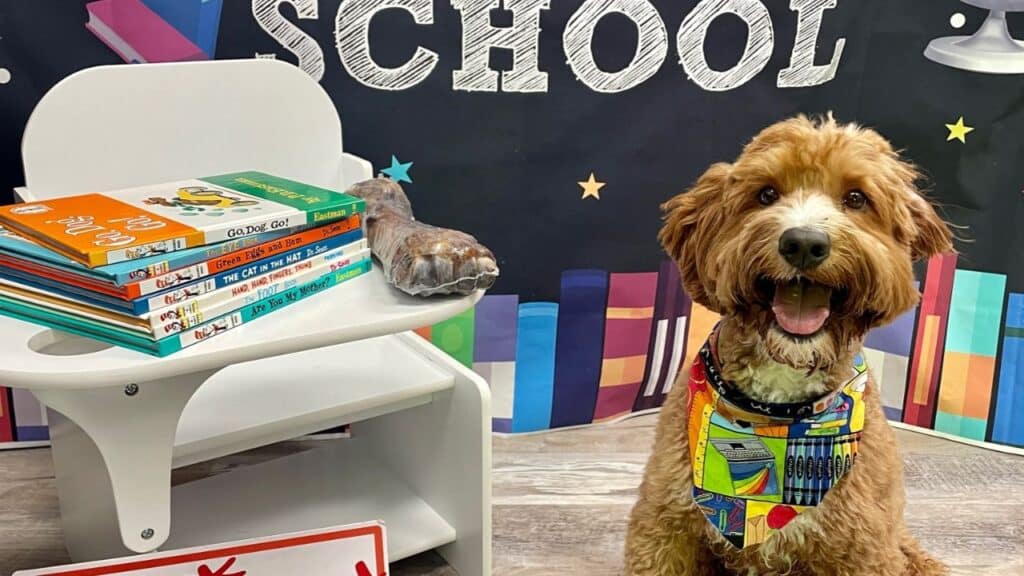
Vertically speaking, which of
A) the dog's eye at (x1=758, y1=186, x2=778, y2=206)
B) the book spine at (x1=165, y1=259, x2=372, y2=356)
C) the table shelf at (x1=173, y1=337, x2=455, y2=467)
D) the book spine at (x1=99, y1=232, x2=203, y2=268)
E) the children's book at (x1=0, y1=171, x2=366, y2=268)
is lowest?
the table shelf at (x1=173, y1=337, x2=455, y2=467)

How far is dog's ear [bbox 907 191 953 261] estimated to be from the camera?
3.85ft

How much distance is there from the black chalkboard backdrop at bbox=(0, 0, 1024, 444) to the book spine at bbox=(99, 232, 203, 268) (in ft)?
2.32

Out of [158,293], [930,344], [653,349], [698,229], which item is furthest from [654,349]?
[158,293]

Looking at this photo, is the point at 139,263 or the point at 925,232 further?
the point at 925,232

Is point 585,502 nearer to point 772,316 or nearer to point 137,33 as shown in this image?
point 772,316

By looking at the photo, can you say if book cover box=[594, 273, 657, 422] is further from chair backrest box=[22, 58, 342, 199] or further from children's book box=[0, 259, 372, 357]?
children's book box=[0, 259, 372, 357]

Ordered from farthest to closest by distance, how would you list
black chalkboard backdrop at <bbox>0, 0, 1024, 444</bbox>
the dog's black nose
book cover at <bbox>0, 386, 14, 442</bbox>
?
book cover at <bbox>0, 386, 14, 442</bbox> < black chalkboard backdrop at <bbox>0, 0, 1024, 444</bbox> < the dog's black nose

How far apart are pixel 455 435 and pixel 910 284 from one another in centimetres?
74

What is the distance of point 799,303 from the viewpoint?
44.6 inches

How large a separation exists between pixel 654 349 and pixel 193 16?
1.13 m

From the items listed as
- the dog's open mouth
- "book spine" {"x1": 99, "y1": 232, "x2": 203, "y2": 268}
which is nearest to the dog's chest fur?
the dog's open mouth

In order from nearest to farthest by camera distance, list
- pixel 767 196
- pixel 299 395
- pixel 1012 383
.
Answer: pixel 767 196 < pixel 299 395 < pixel 1012 383

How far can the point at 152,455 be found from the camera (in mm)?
1207

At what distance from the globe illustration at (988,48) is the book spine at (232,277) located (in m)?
1.34
